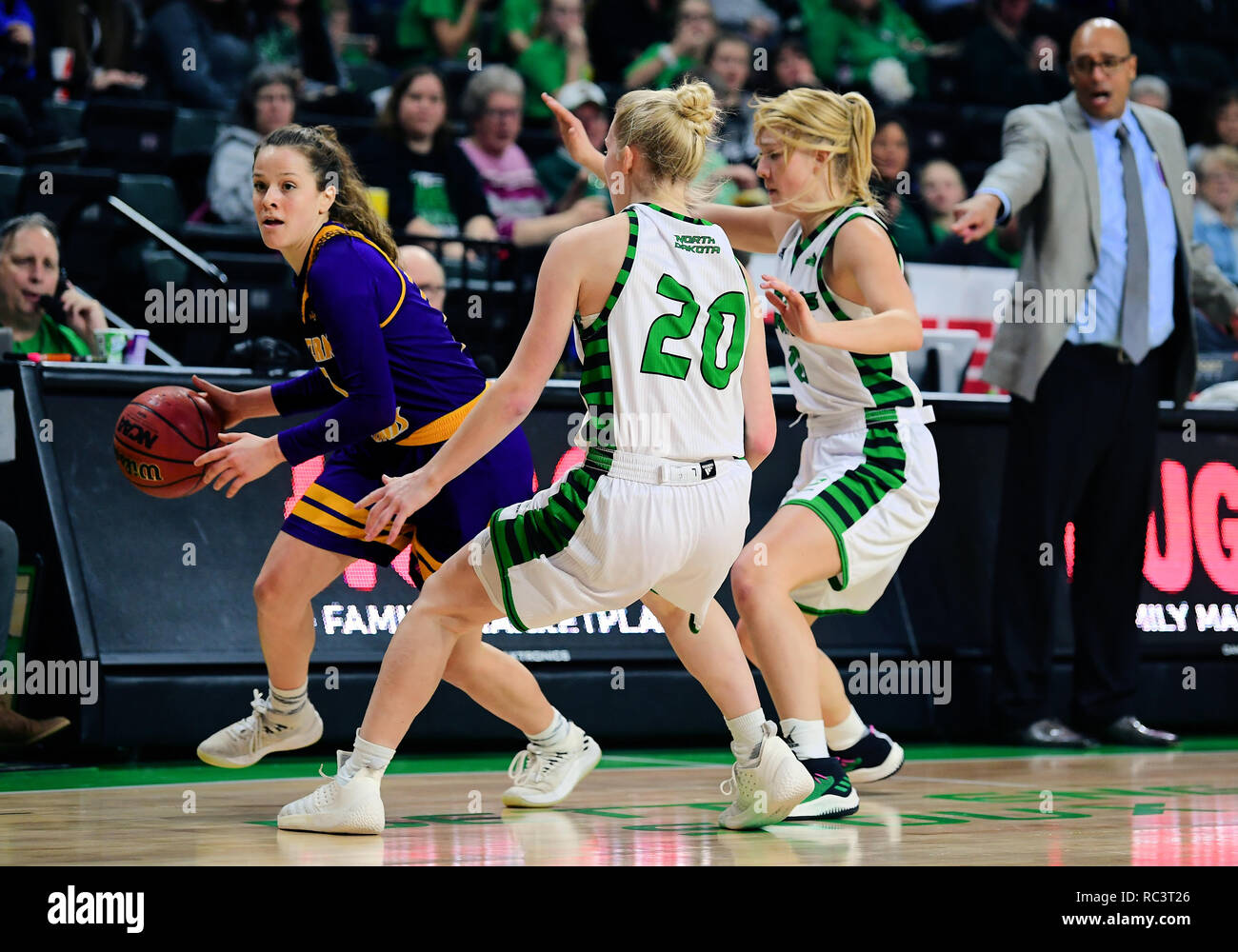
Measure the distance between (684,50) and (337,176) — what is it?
7.38m

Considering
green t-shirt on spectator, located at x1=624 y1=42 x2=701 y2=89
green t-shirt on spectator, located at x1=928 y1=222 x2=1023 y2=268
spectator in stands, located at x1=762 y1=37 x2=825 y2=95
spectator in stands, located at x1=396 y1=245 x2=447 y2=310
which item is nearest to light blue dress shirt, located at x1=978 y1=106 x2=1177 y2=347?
green t-shirt on spectator, located at x1=928 y1=222 x2=1023 y2=268

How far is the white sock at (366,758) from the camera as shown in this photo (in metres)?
4.22

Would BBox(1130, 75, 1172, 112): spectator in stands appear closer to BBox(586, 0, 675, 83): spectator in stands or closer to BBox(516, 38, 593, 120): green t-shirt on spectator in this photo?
BBox(586, 0, 675, 83): spectator in stands

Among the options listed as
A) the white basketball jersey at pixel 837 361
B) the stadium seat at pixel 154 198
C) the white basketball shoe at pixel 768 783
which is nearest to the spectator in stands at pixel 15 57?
the stadium seat at pixel 154 198

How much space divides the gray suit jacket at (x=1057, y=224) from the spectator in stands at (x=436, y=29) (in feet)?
19.0

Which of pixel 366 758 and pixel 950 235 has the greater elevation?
pixel 950 235

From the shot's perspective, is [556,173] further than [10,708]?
Yes

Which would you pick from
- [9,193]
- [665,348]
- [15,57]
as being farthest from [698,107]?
[15,57]

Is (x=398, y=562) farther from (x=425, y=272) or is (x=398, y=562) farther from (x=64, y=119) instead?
(x=64, y=119)

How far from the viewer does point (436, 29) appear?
12.2 m

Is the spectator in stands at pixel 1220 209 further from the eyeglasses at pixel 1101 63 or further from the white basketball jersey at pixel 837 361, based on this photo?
the white basketball jersey at pixel 837 361

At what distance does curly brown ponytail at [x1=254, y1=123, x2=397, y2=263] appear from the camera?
15.8 ft

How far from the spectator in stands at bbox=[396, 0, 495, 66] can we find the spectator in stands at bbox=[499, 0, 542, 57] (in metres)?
0.21

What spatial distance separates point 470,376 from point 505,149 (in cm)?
550
